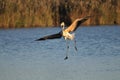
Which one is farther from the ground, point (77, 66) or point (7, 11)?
point (77, 66)

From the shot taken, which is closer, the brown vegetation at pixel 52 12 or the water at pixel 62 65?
the water at pixel 62 65

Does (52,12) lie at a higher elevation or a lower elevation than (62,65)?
lower

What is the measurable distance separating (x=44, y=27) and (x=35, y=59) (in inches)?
1231

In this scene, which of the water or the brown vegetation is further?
the brown vegetation

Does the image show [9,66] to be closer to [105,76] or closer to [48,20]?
[105,76]

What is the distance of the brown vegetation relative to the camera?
188 feet

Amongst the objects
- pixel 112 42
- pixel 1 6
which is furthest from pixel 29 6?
pixel 112 42

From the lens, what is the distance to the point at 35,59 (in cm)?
2583

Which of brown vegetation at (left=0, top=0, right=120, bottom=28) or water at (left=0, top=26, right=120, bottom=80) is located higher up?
water at (left=0, top=26, right=120, bottom=80)

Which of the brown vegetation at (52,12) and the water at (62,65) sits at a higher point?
the water at (62,65)

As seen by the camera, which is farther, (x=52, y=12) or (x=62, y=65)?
(x=52, y=12)

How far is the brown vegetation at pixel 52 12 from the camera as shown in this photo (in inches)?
2261

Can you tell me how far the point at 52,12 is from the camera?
2295 inches

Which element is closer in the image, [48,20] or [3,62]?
[3,62]
